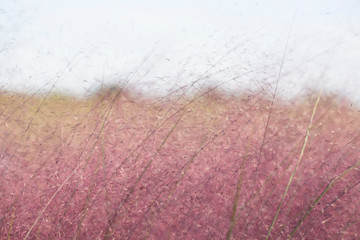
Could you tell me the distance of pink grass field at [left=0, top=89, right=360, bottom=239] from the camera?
1635 mm

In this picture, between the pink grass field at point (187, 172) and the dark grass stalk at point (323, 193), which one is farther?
the pink grass field at point (187, 172)

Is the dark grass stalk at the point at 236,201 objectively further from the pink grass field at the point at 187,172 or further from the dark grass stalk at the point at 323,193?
the dark grass stalk at the point at 323,193

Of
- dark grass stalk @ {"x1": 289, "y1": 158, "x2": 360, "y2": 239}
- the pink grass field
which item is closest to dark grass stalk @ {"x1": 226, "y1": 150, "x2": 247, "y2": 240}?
the pink grass field

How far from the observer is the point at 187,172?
5.72 feet

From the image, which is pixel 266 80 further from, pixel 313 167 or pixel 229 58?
pixel 313 167

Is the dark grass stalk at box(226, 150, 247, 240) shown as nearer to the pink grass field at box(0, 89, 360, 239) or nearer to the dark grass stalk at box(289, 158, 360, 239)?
the pink grass field at box(0, 89, 360, 239)

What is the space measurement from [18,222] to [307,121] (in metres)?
1.42

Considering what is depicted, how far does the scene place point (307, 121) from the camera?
6.06 ft

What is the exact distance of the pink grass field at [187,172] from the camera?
1.63m

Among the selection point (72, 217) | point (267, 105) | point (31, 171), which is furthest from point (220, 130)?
point (31, 171)

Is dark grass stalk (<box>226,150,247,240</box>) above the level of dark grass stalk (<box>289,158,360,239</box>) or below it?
below

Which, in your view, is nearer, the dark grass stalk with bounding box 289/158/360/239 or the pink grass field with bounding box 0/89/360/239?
the dark grass stalk with bounding box 289/158/360/239

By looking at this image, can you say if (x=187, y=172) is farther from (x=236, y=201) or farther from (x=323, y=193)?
→ (x=323, y=193)

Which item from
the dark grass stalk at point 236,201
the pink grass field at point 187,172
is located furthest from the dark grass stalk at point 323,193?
the dark grass stalk at point 236,201
